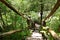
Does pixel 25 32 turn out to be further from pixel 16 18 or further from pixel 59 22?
pixel 59 22

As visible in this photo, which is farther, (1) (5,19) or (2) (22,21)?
(2) (22,21)

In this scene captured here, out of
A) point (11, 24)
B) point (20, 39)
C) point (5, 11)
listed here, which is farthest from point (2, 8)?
point (20, 39)

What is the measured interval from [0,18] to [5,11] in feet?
Result: 0.50

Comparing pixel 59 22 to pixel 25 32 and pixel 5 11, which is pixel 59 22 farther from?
pixel 25 32

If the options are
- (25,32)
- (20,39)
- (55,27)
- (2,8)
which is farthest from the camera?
(25,32)

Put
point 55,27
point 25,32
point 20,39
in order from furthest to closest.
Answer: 1. point 25,32
2. point 20,39
3. point 55,27

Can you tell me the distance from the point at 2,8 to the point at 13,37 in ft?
1.71

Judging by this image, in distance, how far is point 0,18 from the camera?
8.80ft

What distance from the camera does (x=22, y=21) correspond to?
126 inches

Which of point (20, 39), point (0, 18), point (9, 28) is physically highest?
point (0, 18)

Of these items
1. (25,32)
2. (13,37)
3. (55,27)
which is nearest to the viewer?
(55,27)

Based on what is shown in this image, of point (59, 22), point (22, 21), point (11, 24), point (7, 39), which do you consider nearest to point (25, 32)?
point (22, 21)

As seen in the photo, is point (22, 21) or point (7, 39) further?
point (22, 21)

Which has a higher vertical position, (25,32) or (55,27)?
(55,27)
